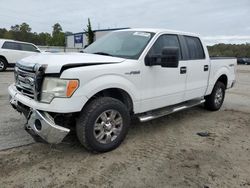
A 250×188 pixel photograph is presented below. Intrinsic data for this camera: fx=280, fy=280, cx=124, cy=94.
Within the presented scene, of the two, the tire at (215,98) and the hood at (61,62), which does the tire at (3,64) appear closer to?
the tire at (215,98)

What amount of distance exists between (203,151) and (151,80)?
139 centimetres

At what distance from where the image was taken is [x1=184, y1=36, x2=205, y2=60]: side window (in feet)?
18.9

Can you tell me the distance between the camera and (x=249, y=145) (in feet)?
15.3

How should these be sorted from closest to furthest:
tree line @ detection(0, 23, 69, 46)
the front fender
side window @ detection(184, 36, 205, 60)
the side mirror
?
the front fender, the side mirror, side window @ detection(184, 36, 205, 60), tree line @ detection(0, 23, 69, 46)

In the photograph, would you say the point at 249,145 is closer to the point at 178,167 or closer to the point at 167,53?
the point at 178,167

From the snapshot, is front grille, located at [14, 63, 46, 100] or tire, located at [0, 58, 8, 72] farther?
tire, located at [0, 58, 8, 72]

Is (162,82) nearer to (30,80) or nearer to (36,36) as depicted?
(30,80)

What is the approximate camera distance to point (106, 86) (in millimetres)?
3924

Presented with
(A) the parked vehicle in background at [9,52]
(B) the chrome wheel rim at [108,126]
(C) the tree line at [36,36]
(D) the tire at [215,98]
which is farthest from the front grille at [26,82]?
(C) the tree line at [36,36]

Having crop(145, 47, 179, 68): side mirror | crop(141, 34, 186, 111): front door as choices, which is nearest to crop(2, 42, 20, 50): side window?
crop(141, 34, 186, 111): front door

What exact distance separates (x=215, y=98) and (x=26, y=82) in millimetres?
4701

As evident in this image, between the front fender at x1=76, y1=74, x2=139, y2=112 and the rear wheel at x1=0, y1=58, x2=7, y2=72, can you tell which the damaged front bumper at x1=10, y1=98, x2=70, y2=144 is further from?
the rear wheel at x1=0, y1=58, x2=7, y2=72

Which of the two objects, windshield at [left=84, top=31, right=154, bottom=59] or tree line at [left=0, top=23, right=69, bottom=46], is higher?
tree line at [left=0, top=23, right=69, bottom=46]

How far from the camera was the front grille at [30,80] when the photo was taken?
3.59 meters
